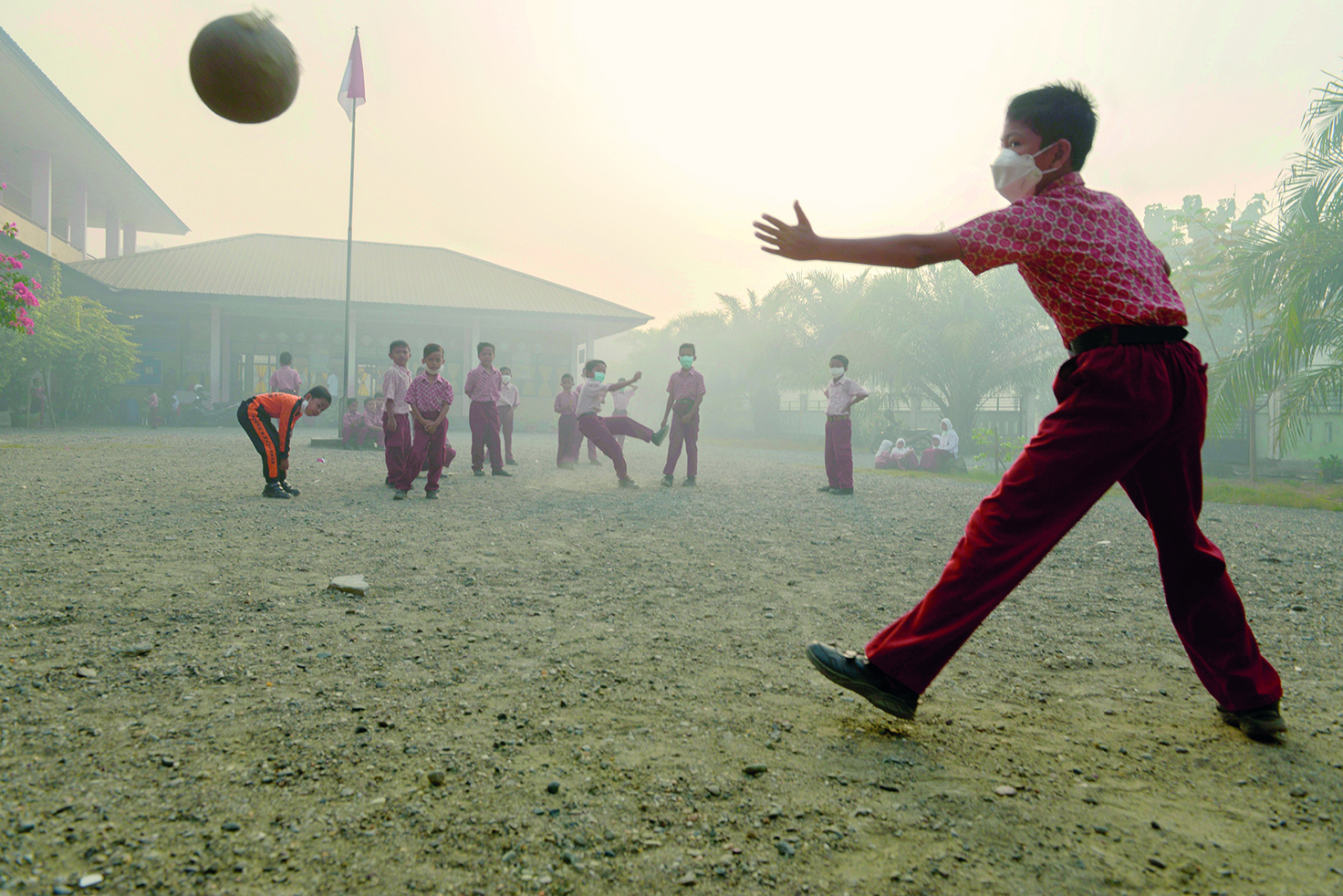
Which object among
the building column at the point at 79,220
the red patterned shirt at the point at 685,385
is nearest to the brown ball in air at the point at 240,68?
the red patterned shirt at the point at 685,385

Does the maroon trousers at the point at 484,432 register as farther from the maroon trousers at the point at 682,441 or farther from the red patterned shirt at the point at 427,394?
the maroon trousers at the point at 682,441

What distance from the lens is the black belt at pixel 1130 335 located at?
2.12 m

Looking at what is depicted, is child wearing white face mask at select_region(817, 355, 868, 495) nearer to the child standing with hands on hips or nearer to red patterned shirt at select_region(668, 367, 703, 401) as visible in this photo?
→ red patterned shirt at select_region(668, 367, 703, 401)

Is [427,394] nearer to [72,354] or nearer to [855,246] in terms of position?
[855,246]

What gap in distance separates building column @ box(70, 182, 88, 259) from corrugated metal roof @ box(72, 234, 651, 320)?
1.03 meters

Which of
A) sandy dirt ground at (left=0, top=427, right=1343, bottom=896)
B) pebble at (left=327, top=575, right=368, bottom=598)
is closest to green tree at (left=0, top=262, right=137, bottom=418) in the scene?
sandy dirt ground at (left=0, top=427, right=1343, bottom=896)

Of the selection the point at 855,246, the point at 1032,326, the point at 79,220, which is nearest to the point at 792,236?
the point at 855,246

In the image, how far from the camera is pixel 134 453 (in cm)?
1219

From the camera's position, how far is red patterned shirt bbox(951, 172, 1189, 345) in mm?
2111

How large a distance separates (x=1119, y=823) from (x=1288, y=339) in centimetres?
1188

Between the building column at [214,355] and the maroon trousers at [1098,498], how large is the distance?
2645 centimetres

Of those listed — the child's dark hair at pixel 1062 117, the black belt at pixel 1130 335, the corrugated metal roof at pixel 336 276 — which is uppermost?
the corrugated metal roof at pixel 336 276

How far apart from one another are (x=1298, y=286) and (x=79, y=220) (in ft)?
103

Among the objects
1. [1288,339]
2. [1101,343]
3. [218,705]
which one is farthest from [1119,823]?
[1288,339]
